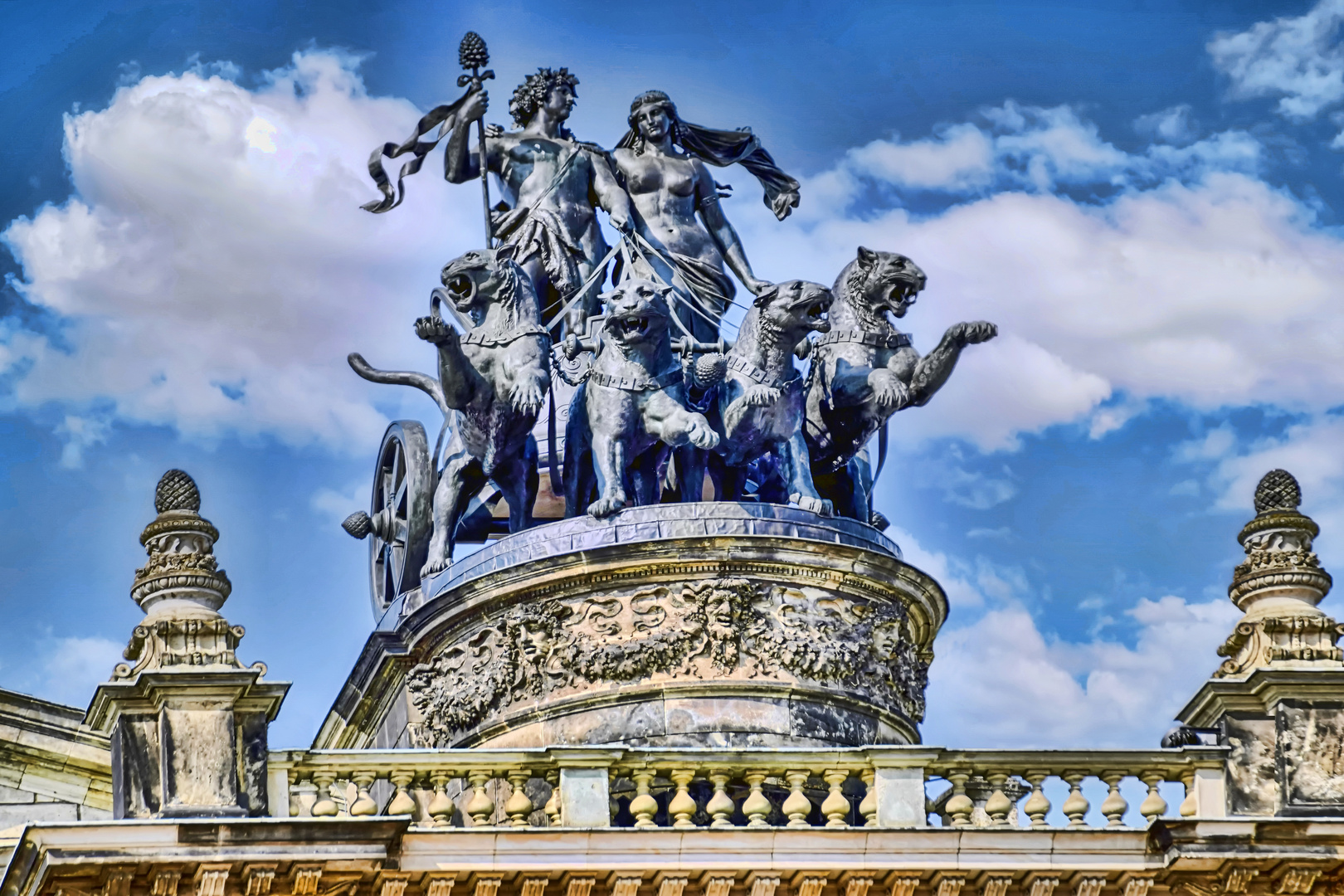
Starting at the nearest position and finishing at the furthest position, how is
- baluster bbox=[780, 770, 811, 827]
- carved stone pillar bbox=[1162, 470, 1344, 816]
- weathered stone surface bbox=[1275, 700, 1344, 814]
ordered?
baluster bbox=[780, 770, 811, 827]
weathered stone surface bbox=[1275, 700, 1344, 814]
carved stone pillar bbox=[1162, 470, 1344, 816]

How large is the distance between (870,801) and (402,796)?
427 cm

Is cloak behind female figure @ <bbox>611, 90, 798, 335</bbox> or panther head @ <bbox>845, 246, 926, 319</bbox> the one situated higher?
cloak behind female figure @ <bbox>611, 90, 798, 335</bbox>

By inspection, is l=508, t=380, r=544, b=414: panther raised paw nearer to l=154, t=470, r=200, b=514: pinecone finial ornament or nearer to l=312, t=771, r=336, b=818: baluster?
l=154, t=470, r=200, b=514: pinecone finial ornament

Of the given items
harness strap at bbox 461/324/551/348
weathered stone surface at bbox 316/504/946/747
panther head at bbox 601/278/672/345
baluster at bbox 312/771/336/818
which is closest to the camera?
baluster at bbox 312/771/336/818

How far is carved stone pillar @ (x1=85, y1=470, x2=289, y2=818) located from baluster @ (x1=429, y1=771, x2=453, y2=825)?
150 cm

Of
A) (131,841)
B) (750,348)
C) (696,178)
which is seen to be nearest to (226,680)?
(131,841)

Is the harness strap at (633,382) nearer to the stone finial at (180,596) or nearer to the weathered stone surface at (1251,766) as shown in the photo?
the stone finial at (180,596)

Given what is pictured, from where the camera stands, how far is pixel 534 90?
132 ft

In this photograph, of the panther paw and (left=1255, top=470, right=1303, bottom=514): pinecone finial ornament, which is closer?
(left=1255, top=470, right=1303, bottom=514): pinecone finial ornament

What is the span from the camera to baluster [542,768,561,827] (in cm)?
2984

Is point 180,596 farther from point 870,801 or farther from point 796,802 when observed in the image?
point 870,801

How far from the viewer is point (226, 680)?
29.2 m

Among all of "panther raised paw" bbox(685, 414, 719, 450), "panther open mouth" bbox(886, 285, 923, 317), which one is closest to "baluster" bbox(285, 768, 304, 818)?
"panther raised paw" bbox(685, 414, 719, 450)

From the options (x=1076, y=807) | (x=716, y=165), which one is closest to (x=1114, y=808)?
(x=1076, y=807)
